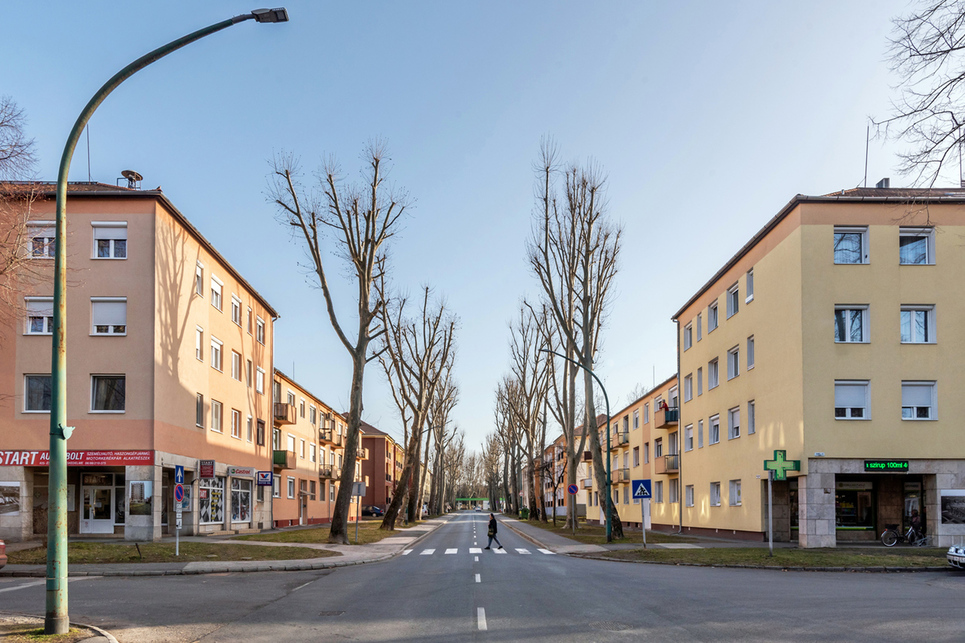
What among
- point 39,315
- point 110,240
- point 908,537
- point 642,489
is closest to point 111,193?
point 110,240

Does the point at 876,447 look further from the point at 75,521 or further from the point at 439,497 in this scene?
the point at 439,497

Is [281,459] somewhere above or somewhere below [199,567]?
above

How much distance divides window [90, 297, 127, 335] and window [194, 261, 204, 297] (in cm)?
491

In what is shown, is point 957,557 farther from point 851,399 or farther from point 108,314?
point 108,314

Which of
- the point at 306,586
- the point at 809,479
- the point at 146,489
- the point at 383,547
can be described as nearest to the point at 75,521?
the point at 146,489

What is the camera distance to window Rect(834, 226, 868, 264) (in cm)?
2977

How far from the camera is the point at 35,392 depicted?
30766 mm

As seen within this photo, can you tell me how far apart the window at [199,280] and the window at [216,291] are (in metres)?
1.41

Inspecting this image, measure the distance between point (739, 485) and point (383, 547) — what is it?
15.8 meters

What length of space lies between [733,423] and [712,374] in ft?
15.9

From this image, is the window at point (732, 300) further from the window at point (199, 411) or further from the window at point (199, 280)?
the window at point (199, 411)

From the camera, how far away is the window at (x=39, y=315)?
30969 millimetres

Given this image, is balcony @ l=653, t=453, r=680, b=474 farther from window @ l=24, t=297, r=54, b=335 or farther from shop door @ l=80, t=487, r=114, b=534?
window @ l=24, t=297, r=54, b=335

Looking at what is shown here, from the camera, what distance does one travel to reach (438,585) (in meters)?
17.3
